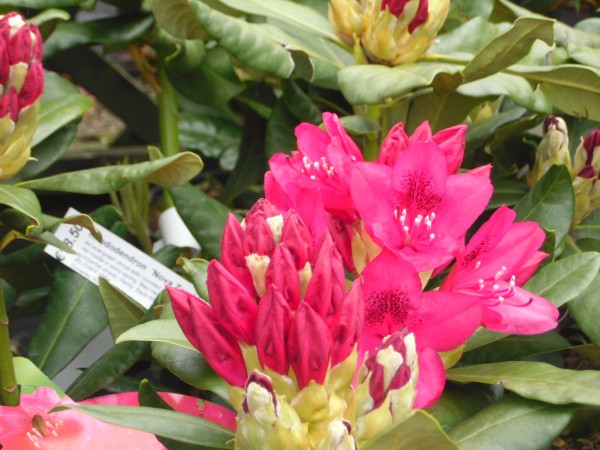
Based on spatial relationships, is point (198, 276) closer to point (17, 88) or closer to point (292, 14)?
point (17, 88)

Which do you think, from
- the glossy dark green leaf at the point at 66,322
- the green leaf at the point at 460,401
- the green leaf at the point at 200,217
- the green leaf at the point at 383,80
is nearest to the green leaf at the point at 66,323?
the glossy dark green leaf at the point at 66,322

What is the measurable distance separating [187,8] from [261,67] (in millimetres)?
143

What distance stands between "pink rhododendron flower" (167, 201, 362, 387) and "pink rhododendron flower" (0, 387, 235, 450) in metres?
0.15

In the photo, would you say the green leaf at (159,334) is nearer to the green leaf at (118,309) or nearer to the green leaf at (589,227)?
the green leaf at (118,309)

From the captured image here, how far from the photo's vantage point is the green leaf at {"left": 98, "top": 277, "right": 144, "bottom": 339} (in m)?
1.09

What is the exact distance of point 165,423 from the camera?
0.68 metres

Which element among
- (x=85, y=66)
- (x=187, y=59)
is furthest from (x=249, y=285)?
(x=85, y=66)

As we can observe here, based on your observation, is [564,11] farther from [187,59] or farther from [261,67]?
[261,67]

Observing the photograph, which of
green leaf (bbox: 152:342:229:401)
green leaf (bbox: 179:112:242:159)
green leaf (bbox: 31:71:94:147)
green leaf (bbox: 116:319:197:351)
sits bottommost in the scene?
green leaf (bbox: 179:112:242:159)

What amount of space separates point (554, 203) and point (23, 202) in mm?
607

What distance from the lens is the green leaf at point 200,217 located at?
1.12 m

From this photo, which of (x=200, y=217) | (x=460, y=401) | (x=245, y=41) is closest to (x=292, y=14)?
(x=245, y=41)

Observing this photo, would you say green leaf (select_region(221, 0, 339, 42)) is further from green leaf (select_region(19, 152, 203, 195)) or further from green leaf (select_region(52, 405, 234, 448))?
green leaf (select_region(52, 405, 234, 448))

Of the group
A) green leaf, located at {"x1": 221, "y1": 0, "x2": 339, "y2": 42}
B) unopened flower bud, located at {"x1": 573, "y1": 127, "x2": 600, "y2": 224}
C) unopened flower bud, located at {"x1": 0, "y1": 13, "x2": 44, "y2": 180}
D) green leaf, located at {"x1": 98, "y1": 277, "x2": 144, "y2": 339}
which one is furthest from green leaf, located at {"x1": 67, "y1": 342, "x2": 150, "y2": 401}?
unopened flower bud, located at {"x1": 573, "y1": 127, "x2": 600, "y2": 224}
